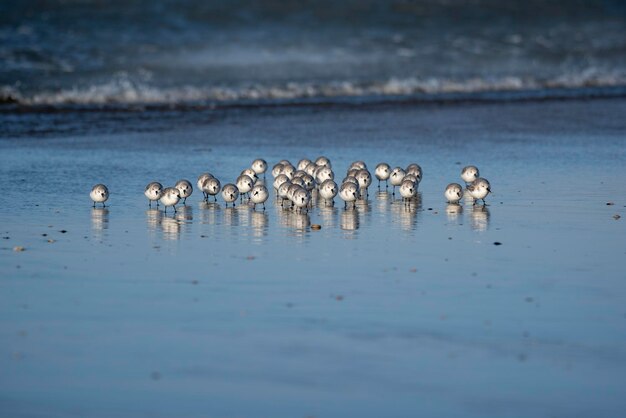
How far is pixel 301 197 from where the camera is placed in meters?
12.4

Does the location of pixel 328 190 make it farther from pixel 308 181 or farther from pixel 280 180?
pixel 280 180

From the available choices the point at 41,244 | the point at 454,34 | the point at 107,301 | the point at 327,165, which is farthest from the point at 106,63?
the point at 107,301

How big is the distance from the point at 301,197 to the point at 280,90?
18.5m

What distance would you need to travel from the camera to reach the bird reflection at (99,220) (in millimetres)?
11586

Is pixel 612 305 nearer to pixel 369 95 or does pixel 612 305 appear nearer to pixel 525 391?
pixel 525 391

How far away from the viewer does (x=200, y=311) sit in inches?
325

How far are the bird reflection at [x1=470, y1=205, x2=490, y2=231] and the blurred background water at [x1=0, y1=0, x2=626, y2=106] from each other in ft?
53.1

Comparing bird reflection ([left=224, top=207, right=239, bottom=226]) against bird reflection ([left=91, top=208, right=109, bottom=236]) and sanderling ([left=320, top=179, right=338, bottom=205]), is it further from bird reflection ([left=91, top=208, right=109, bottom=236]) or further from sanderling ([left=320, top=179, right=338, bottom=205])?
bird reflection ([left=91, top=208, right=109, bottom=236])

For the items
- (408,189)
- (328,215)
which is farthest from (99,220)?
(408,189)

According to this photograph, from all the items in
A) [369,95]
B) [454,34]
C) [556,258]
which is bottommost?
[556,258]

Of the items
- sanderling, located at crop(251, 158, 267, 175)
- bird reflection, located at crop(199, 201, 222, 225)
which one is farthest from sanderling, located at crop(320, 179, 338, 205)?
sanderling, located at crop(251, 158, 267, 175)

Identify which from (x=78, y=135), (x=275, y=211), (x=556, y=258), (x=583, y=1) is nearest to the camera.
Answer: (x=556, y=258)

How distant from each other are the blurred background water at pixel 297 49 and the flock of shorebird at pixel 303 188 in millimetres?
14192

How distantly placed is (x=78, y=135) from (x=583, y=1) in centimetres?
3466
